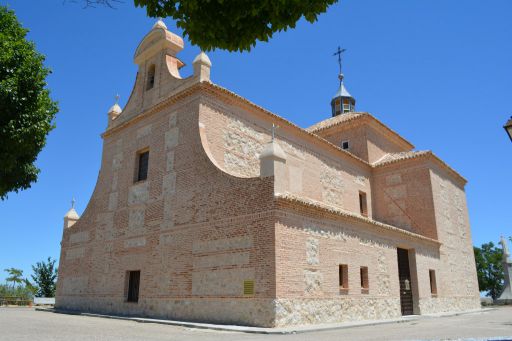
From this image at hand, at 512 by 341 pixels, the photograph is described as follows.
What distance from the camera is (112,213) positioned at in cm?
1638

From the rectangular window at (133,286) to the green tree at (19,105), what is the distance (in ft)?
19.9

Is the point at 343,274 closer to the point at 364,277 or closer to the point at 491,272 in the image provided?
the point at 364,277

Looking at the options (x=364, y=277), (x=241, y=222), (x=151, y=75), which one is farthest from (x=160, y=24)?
(x=364, y=277)

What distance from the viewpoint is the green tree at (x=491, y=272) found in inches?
1614

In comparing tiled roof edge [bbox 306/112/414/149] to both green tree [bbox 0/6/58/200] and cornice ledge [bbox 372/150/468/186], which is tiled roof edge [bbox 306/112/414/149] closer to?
cornice ledge [bbox 372/150/468/186]

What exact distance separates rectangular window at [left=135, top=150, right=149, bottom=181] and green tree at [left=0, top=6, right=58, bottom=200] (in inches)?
241

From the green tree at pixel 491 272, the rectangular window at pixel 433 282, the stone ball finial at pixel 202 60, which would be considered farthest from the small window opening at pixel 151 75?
the green tree at pixel 491 272

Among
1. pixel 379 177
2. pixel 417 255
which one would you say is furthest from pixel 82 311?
pixel 379 177

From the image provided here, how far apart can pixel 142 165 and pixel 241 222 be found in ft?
22.1

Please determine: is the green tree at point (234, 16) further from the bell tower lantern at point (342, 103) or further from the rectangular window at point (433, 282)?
the bell tower lantern at point (342, 103)

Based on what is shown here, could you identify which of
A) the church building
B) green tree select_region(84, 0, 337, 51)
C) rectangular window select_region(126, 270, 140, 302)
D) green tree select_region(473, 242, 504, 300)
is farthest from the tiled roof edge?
green tree select_region(473, 242, 504, 300)

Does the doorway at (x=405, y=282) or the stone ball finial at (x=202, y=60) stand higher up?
the stone ball finial at (x=202, y=60)

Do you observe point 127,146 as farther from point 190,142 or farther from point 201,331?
point 201,331

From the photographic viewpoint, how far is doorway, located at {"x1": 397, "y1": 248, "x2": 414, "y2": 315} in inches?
648
